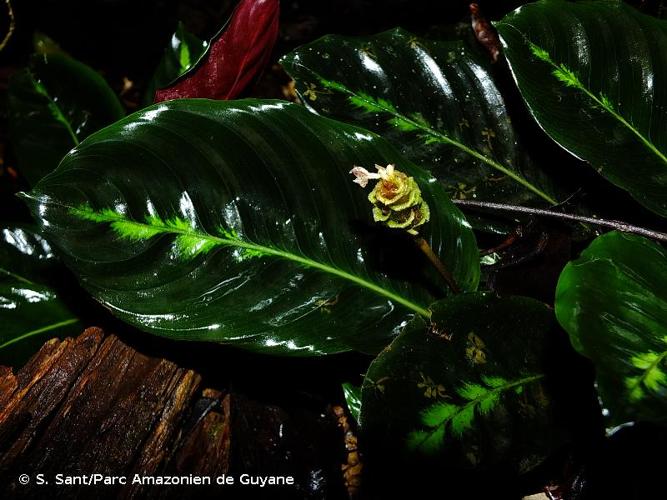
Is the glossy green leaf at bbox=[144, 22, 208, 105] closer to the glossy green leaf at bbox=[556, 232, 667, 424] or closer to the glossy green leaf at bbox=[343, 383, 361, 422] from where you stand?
the glossy green leaf at bbox=[343, 383, 361, 422]

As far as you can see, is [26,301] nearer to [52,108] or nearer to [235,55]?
[52,108]

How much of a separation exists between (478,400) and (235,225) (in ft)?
2.31

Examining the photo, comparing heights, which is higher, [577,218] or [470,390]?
[577,218]

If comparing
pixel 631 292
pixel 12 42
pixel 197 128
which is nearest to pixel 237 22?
pixel 197 128

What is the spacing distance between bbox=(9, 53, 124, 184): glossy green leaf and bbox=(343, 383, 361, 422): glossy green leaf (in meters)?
1.32

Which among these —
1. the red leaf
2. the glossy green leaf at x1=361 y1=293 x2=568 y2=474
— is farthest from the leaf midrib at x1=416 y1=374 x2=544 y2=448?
the red leaf

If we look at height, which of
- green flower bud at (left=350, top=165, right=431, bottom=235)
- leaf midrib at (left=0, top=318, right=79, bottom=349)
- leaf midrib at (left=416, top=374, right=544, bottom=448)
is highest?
green flower bud at (left=350, top=165, right=431, bottom=235)

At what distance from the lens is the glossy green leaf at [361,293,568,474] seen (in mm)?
1186

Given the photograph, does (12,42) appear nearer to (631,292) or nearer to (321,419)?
(321,419)

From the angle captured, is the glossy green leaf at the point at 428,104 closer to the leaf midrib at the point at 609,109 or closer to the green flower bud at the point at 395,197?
the leaf midrib at the point at 609,109

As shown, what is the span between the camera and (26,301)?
1652 mm

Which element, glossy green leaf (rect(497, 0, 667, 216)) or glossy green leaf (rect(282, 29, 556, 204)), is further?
glossy green leaf (rect(282, 29, 556, 204))

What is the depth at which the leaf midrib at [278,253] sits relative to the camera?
1250 millimetres

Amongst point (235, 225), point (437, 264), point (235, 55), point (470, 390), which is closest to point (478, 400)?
point (470, 390)
